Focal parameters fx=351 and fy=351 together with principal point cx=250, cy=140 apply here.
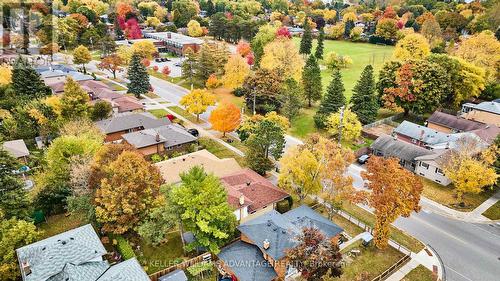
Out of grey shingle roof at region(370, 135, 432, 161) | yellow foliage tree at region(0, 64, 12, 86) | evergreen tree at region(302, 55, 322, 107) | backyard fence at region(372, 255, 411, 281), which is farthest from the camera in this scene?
evergreen tree at region(302, 55, 322, 107)

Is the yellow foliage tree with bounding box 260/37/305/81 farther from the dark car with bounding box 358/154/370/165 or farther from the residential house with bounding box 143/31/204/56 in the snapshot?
the residential house with bounding box 143/31/204/56

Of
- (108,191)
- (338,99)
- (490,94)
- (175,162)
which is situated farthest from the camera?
(490,94)

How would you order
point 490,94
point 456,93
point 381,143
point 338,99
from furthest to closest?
point 490,94 → point 456,93 → point 338,99 → point 381,143

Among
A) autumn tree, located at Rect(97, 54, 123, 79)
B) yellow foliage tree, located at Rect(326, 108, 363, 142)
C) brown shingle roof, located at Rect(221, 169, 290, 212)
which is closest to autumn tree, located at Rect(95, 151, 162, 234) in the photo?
brown shingle roof, located at Rect(221, 169, 290, 212)

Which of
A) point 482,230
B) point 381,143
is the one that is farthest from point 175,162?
point 482,230

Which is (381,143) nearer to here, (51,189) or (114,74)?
(51,189)

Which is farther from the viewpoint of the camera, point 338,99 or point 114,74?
point 114,74

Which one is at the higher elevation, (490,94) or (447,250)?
(490,94)
